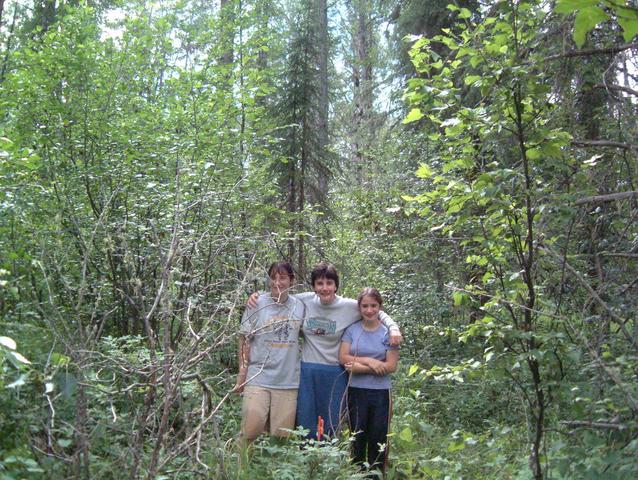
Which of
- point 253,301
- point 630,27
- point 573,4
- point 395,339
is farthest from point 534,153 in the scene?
point 253,301

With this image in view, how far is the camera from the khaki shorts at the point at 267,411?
15.2 feet

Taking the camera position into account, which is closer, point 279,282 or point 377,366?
point 377,366

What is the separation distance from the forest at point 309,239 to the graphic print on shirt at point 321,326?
0.68 m

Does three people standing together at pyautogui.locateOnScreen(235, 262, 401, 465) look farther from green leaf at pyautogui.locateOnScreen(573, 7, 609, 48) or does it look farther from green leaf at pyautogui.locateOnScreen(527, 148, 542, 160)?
green leaf at pyautogui.locateOnScreen(573, 7, 609, 48)

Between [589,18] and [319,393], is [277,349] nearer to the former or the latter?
[319,393]

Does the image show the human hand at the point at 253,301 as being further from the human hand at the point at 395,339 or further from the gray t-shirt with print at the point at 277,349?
the human hand at the point at 395,339

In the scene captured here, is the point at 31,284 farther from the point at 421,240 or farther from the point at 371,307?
the point at 421,240

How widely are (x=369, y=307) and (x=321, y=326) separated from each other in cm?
45

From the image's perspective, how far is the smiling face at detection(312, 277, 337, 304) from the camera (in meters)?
4.80

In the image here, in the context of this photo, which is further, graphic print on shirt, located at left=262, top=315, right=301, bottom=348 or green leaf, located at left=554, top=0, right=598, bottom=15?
graphic print on shirt, located at left=262, top=315, right=301, bottom=348

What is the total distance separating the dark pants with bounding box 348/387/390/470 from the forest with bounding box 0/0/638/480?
0.64 ft

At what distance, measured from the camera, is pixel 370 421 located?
4.59 m

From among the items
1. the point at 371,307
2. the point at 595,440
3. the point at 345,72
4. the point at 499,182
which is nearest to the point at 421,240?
the point at 371,307

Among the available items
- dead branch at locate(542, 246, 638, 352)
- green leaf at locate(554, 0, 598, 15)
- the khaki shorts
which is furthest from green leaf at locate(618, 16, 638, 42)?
the khaki shorts
